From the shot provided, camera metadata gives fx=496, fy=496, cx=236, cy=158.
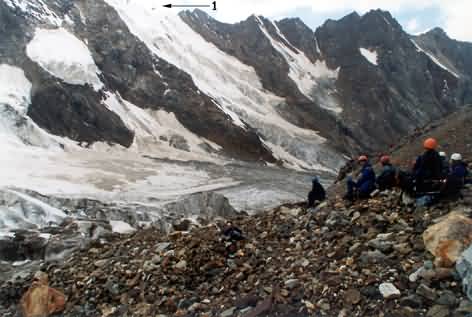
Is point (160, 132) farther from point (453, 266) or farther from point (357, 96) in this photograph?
point (453, 266)

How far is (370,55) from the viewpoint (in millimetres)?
134125

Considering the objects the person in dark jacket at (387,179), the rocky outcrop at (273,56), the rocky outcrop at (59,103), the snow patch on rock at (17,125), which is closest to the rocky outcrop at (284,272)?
the person in dark jacket at (387,179)

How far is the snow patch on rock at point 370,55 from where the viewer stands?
13177cm

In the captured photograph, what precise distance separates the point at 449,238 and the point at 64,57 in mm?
75384

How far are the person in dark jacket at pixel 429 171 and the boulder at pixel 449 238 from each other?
1.44 m

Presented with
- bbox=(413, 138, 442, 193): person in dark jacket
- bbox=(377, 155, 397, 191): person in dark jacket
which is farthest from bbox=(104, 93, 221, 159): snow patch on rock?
bbox=(413, 138, 442, 193): person in dark jacket

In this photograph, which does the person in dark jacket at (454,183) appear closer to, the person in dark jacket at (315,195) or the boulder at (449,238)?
the boulder at (449,238)

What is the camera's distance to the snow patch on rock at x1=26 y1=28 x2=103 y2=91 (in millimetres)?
72375

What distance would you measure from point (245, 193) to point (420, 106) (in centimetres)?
9362

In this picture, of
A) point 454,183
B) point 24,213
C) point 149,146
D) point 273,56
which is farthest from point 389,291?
point 273,56

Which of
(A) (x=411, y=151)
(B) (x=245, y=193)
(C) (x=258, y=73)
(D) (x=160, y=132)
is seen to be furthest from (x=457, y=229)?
(C) (x=258, y=73)

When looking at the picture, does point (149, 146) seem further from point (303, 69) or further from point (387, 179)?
point (303, 69)

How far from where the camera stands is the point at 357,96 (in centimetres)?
11825

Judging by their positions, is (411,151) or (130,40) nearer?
(411,151)
